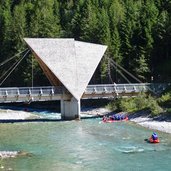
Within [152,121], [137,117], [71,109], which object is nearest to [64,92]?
[71,109]

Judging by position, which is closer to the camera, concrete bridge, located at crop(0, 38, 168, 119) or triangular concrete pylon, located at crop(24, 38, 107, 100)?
concrete bridge, located at crop(0, 38, 168, 119)

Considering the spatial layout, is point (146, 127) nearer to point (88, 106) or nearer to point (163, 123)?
point (163, 123)

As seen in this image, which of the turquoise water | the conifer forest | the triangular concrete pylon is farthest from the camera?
the conifer forest

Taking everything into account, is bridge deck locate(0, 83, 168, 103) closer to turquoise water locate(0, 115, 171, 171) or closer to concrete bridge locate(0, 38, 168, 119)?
concrete bridge locate(0, 38, 168, 119)

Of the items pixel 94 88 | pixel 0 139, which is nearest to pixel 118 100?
pixel 94 88

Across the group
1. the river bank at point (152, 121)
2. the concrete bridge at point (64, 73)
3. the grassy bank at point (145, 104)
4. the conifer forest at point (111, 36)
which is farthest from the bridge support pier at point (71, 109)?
the conifer forest at point (111, 36)

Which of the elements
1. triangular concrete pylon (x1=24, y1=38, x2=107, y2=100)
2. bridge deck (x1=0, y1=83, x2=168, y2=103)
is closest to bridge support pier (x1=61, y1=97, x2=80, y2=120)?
bridge deck (x1=0, y1=83, x2=168, y2=103)

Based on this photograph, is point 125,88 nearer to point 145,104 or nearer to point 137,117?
point 145,104
